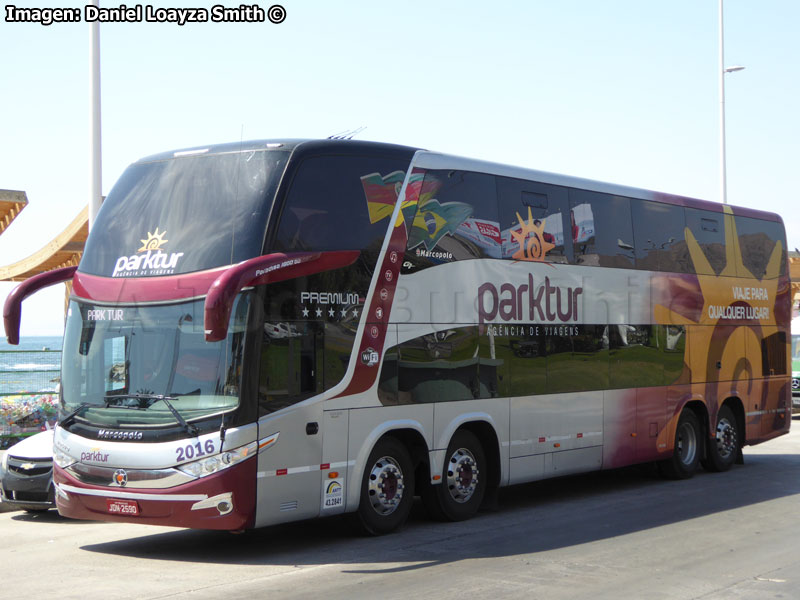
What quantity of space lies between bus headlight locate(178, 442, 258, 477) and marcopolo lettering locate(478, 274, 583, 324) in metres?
3.96

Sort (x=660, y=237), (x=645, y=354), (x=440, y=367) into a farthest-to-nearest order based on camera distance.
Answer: (x=660, y=237), (x=645, y=354), (x=440, y=367)

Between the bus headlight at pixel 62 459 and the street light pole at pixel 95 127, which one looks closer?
the bus headlight at pixel 62 459

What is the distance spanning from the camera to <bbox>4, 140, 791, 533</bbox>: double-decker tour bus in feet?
32.0

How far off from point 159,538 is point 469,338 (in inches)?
163

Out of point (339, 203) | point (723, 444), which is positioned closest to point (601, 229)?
point (723, 444)

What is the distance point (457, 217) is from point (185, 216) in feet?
10.9

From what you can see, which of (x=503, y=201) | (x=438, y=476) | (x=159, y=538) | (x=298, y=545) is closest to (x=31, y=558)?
(x=159, y=538)

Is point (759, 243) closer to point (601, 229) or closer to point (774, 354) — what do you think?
point (774, 354)

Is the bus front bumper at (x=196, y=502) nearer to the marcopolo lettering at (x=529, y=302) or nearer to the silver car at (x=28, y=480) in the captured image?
the silver car at (x=28, y=480)

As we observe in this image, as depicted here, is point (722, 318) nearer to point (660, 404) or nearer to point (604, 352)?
point (660, 404)

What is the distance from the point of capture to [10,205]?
18016mm

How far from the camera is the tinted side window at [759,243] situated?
17984mm

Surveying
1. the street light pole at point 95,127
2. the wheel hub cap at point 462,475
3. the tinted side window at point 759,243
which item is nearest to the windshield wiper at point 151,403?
the wheel hub cap at point 462,475

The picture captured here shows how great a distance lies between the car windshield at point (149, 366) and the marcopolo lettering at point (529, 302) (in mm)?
3779
